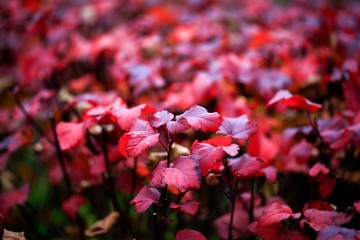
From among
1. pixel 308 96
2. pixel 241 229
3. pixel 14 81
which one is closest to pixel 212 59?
pixel 308 96

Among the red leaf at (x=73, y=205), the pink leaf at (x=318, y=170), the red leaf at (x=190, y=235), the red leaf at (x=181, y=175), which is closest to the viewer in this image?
the red leaf at (x=181, y=175)

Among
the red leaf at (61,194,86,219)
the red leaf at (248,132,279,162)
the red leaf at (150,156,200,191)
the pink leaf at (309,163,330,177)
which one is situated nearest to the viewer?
the red leaf at (150,156,200,191)

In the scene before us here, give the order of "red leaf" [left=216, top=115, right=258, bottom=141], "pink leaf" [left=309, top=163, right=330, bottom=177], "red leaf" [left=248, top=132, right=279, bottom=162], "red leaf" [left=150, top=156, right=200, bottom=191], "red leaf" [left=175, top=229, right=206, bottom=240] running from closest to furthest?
1. "red leaf" [left=150, top=156, right=200, bottom=191]
2. "red leaf" [left=175, top=229, right=206, bottom=240]
3. "red leaf" [left=216, top=115, right=258, bottom=141]
4. "pink leaf" [left=309, top=163, right=330, bottom=177]
5. "red leaf" [left=248, top=132, right=279, bottom=162]

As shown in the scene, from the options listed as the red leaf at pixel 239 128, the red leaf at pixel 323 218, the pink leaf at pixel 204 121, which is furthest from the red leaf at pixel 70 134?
the red leaf at pixel 323 218

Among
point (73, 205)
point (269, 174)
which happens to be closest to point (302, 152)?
point (269, 174)

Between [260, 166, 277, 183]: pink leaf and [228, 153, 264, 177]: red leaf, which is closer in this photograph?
[228, 153, 264, 177]: red leaf

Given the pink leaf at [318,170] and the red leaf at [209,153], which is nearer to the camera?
the red leaf at [209,153]

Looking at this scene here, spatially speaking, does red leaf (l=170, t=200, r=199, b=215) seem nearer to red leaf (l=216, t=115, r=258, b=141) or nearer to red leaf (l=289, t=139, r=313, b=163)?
red leaf (l=216, t=115, r=258, b=141)

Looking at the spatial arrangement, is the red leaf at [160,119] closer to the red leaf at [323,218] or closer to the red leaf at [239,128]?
the red leaf at [239,128]

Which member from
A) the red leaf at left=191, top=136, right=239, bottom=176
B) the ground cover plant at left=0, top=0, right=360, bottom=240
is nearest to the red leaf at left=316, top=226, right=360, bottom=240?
the ground cover plant at left=0, top=0, right=360, bottom=240
